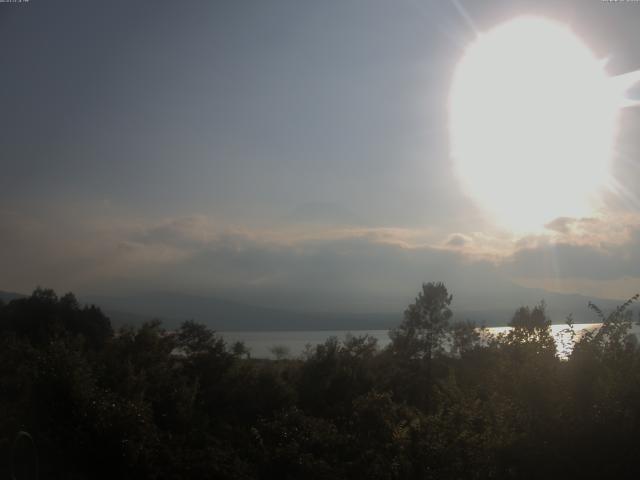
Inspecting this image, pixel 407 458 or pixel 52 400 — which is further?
pixel 52 400

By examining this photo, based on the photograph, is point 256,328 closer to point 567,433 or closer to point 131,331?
point 131,331

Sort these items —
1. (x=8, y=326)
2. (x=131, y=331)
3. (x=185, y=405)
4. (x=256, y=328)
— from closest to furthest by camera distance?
(x=185, y=405) → (x=131, y=331) → (x=8, y=326) → (x=256, y=328)

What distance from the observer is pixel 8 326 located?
5291 cm

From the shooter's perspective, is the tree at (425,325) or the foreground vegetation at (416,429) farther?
the tree at (425,325)

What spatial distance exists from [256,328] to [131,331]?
52.3m

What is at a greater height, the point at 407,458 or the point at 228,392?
the point at 407,458

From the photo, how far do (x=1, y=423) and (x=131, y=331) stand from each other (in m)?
23.0

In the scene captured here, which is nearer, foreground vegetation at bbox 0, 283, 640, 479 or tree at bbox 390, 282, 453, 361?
foreground vegetation at bbox 0, 283, 640, 479

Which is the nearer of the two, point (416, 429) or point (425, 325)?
point (416, 429)

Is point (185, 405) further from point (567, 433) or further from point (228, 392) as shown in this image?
point (567, 433)

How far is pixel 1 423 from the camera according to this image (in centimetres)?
1461

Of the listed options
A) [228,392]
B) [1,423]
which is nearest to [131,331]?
[228,392]

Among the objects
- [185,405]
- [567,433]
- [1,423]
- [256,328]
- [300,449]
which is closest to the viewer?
[567,433]

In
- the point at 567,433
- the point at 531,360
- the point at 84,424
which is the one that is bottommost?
the point at 84,424
